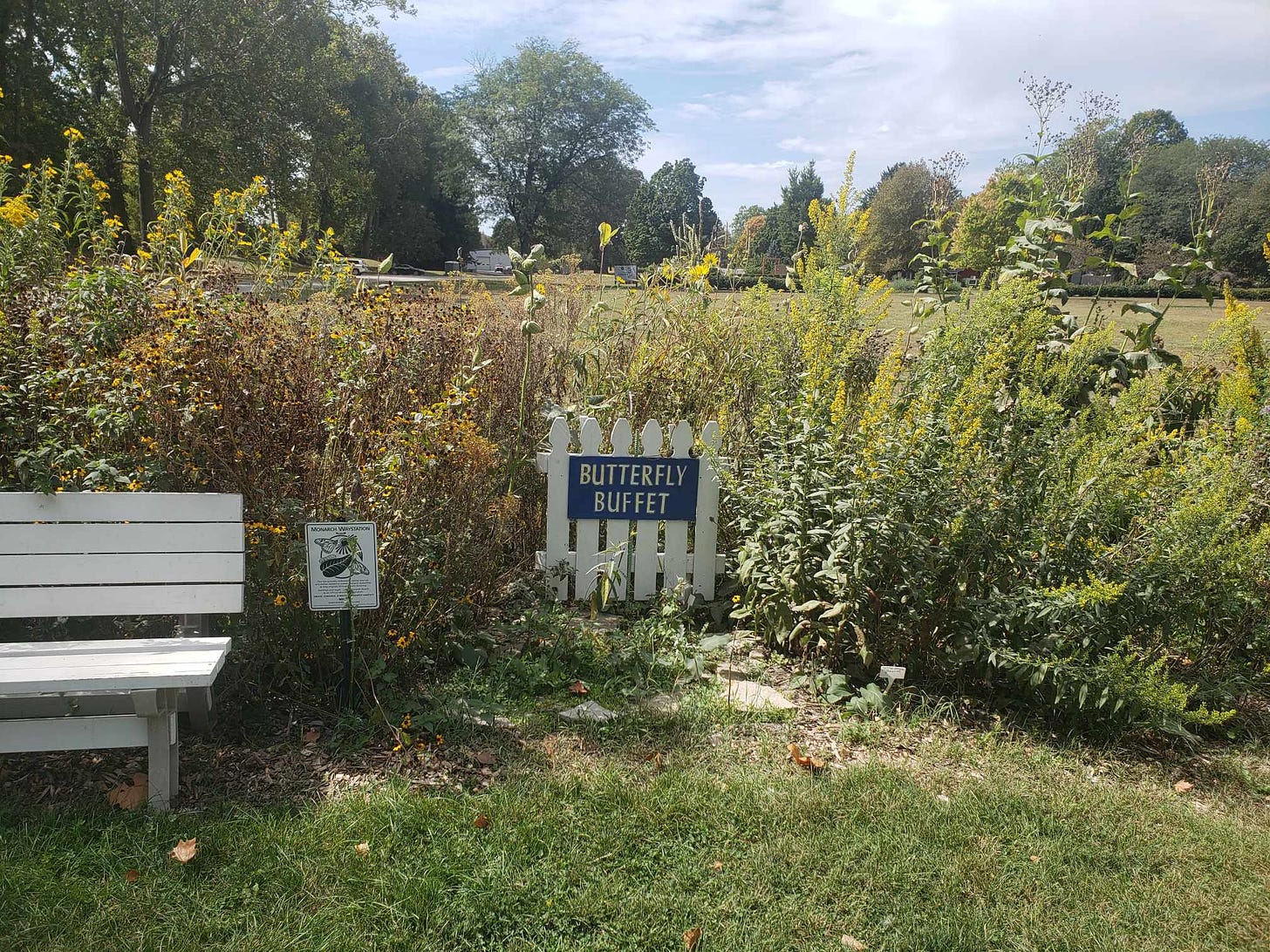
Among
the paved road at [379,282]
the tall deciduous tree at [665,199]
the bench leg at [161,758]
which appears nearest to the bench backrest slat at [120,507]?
the bench leg at [161,758]

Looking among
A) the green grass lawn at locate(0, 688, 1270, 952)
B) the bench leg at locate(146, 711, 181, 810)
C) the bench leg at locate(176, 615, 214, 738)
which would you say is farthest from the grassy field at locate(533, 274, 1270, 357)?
the bench leg at locate(146, 711, 181, 810)

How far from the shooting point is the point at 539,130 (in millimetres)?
57219

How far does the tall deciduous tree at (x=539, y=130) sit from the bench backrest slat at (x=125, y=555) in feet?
186

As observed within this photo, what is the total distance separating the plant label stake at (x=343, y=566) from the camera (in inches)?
118

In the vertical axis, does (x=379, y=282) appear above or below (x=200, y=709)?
above

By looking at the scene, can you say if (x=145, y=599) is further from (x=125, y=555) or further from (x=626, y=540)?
(x=626, y=540)

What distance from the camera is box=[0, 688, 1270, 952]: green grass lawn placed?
2297 millimetres

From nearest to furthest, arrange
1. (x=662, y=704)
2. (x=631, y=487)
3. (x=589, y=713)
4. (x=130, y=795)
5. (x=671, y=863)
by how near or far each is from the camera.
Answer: (x=671, y=863) < (x=130, y=795) < (x=589, y=713) < (x=662, y=704) < (x=631, y=487)

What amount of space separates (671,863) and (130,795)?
5.88 feet

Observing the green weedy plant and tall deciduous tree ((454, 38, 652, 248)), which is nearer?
the green weedy plant

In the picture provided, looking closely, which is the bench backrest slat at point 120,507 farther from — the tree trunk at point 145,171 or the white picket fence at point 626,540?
the tree trunk at point 145,171

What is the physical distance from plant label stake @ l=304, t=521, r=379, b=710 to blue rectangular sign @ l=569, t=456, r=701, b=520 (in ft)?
5.09

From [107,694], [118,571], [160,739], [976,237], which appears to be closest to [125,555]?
[118,571]

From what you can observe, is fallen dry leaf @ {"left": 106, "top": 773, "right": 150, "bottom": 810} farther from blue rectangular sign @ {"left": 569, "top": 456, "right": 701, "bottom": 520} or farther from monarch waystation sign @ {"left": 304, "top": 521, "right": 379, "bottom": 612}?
blue rectangular sign @ {"left": 569, "top": 456, "right": 701, "bottom": 520}
